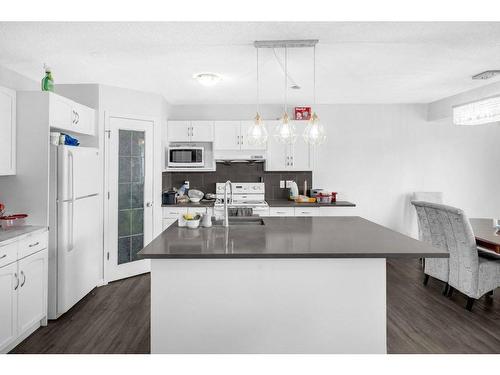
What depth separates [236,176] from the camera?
5398 mm

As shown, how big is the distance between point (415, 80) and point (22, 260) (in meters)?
4.36

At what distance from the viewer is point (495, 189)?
5.47m

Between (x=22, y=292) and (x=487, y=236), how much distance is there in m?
4.12

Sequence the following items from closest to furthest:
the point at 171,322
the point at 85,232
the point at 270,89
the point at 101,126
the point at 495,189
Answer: the point at 171,322 → the point at 85,232 → the point at 101,126 → the point at 270,89 → the point at 495,189

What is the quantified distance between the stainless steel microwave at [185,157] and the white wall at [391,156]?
68cm

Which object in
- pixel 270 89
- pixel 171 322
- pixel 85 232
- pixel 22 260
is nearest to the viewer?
pixel 171 322

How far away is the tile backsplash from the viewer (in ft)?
17.7

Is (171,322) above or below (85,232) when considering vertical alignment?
below

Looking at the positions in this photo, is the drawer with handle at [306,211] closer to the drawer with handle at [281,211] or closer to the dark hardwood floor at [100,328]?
the drawer with handle at [281,211]

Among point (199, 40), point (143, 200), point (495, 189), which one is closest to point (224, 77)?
point (199, 40)

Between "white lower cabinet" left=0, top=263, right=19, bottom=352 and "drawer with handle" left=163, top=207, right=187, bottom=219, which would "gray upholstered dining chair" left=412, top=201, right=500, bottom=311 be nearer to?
"drawer with handle" left=163, top=207, right=187, bottom=219

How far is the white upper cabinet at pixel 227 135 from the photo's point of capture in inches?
201

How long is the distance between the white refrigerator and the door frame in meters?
0.36

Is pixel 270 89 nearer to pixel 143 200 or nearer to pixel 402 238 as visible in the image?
pixel 143 200
